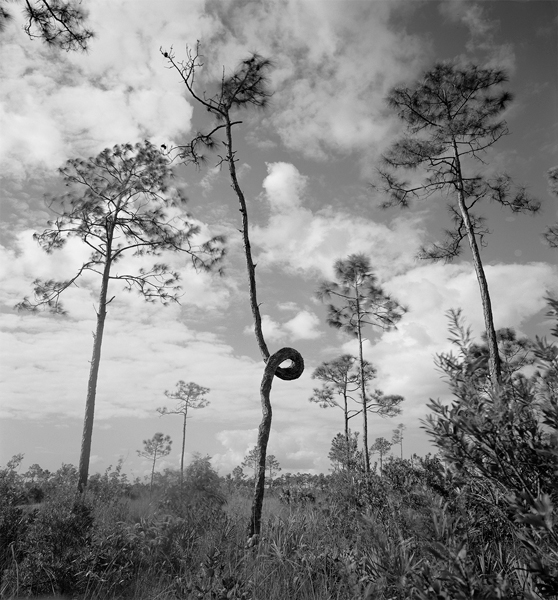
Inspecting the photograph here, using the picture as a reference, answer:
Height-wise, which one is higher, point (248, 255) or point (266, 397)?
point (248, 255)

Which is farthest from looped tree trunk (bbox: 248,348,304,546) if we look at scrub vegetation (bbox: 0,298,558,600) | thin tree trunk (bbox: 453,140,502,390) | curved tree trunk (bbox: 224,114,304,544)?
thin tree trunk (bbox: 453,140,502,390)

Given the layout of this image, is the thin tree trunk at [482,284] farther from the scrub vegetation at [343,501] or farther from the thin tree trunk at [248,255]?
the thin tree trunk at [248,255]

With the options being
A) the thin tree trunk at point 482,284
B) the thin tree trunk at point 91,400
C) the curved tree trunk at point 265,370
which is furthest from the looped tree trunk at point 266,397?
the thin tree trunk at point 91,400

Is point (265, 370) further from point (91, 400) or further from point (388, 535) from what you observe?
point (91, 400)

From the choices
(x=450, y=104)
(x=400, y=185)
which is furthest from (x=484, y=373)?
(x=450, y=104)

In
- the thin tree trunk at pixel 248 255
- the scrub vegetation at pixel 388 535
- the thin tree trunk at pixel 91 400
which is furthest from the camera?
the thin tree trunk at pixel 91 400

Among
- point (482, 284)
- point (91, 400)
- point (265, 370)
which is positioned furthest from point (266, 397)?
point (91, 400)

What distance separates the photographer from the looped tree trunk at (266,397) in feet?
18.0

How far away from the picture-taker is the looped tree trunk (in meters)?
5.48

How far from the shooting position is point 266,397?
601cm

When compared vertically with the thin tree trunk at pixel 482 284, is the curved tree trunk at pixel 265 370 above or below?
below

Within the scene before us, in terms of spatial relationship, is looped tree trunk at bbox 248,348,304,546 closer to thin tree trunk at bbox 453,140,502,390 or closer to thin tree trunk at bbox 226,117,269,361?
thin tree trunk at bbox 226,117,269,361

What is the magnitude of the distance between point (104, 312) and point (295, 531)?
10544 mm

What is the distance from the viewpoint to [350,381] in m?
23.7
